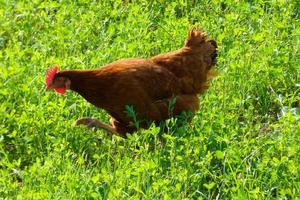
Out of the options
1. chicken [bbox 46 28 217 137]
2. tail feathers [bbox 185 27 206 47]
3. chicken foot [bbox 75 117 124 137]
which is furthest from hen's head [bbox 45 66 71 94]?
tail feathers [bbox 185 27 206 47]

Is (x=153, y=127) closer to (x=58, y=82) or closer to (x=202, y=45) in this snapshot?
(x=58, y=82)

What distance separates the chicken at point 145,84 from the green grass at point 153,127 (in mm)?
158

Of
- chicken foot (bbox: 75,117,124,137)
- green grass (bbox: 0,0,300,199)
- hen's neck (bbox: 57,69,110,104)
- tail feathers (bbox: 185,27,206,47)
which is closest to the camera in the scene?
green grass (bbox: 0,0,300,199)

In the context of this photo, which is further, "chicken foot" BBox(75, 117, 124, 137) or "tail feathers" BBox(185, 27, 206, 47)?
"tail feathers" BBox(185, 27, 206, 47)

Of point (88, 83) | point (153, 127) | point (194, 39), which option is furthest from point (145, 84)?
point (194, 39)

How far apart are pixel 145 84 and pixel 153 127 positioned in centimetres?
63

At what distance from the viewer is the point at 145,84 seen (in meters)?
6.38

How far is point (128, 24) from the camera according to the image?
8.23 meters

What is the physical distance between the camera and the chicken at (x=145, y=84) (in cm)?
623

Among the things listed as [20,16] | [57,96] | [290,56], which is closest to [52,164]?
[57,96]

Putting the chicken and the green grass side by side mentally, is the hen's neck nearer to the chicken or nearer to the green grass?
the chicken

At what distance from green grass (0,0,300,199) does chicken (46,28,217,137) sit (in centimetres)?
16

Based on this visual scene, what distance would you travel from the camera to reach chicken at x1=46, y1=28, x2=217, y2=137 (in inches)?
245

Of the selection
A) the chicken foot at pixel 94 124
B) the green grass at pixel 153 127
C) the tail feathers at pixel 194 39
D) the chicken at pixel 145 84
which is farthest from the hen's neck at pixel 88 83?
the tail feathers at pixel 194 39
